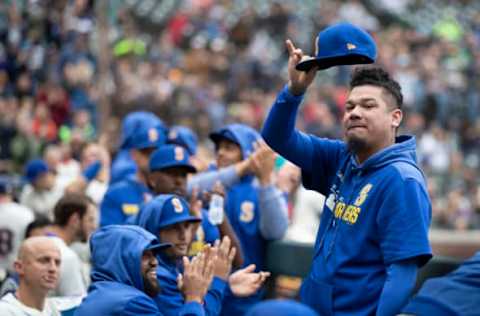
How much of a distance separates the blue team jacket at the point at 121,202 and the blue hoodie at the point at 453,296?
3939mm

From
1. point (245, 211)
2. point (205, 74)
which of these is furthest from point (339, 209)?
point (205, 74)

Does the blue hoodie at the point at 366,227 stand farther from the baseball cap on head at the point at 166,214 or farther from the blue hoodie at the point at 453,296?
the baseball cap on head at the point at 166,214

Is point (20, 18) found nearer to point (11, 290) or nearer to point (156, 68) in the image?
point (156, 68)

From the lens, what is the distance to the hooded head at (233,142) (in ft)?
24.5

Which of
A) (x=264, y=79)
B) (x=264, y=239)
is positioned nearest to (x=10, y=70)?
(x=264, y=79)

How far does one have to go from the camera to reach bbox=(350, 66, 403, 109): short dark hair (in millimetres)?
4926

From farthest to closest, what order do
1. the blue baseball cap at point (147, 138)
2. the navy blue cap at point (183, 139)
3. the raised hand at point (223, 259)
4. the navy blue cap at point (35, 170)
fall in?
the navy blue cap at point (35, 170), the navy blue cap at point (183, 139), the blue baseball cap at point (147, 138), the raised hand at point (223, 259)

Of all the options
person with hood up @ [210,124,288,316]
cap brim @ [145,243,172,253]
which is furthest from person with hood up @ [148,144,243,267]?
cap brim @ [145,243,172,253]

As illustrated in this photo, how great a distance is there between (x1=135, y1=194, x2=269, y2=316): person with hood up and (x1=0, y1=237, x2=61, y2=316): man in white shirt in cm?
55

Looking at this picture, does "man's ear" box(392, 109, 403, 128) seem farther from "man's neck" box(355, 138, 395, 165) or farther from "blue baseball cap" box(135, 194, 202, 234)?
"blue baseball cap" box(135, 194, 202, 234)

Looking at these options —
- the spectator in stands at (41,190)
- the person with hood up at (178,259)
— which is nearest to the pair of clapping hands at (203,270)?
the person with hood up at (178,259)

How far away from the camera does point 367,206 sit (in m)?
4.74

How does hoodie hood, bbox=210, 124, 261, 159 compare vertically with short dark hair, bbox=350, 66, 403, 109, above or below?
below

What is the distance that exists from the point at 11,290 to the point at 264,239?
77.4 inches
